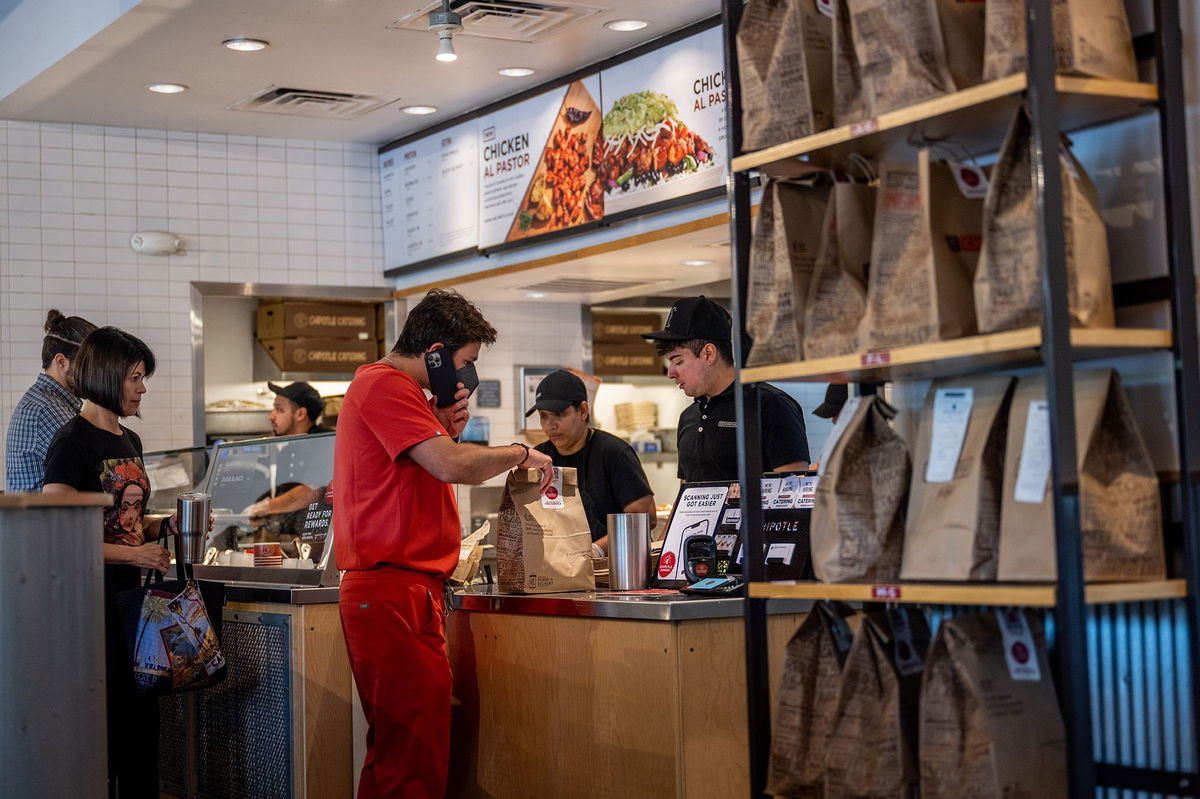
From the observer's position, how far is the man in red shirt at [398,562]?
374 cm

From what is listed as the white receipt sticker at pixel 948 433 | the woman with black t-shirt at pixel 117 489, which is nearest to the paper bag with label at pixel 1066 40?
the white receipt sticker at pixel 948 433

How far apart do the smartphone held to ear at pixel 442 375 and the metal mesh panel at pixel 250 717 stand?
1.00 metres

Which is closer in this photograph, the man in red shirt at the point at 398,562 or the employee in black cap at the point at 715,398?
the man in red shirt at the point at 398,562

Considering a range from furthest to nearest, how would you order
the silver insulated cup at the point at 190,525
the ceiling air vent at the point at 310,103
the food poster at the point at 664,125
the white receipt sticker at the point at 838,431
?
the ceiling air vent at the point at 310,103
the food poster at the point at 664,125
the silver insulated cup at the point at 190,525
the white receipt sticker at the point at 838,431

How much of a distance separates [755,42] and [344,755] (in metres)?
2.69

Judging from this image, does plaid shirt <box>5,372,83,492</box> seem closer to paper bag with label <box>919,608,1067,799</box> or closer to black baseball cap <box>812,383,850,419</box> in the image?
black baseball cap <box>812,383,850,419</box>

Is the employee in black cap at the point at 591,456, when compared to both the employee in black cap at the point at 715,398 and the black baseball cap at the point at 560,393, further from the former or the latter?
the employee in black cap at the point at 715,398

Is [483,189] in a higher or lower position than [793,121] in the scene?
higher

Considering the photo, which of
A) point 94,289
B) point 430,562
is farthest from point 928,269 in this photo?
point 94,289

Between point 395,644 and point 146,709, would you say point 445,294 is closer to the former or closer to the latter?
point 395,644

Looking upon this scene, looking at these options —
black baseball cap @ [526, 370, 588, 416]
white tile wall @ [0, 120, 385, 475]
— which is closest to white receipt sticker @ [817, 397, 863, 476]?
black baseball cap @ [526, 370, 588, 416]

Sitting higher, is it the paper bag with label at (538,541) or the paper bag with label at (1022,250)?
the paper bag with label at (1022,250)

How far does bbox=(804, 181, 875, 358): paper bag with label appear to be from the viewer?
259 cm

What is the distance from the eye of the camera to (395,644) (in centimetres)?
374
